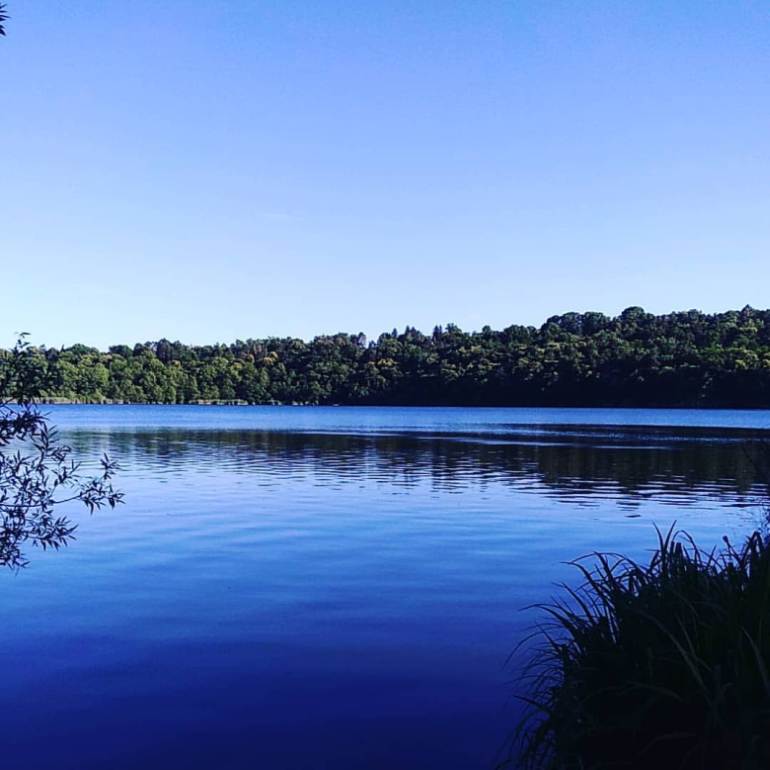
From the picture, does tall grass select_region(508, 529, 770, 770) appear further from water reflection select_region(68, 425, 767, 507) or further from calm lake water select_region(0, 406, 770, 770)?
water reflection select_region(68, 425, 767, 507)

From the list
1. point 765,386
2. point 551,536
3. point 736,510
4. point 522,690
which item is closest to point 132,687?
point 522,690

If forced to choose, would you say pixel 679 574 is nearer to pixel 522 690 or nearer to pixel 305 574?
pixel 522 690

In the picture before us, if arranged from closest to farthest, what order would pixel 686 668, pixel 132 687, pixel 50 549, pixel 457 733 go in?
pixel 686 668
pixel 457 733
pixel 132 687
pixel 50 549

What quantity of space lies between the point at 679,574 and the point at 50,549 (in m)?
14.4

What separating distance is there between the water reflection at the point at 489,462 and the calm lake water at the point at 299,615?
0.67 metres

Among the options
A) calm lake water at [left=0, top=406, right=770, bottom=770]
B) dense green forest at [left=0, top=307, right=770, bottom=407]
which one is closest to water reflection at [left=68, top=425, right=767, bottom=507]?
calm lake water at [left=0, top=406, right=770, bottom=770]

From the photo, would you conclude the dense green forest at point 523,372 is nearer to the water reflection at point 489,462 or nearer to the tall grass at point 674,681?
the water reflection at point 489,462

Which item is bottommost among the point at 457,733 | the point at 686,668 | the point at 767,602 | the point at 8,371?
the point at 457,733

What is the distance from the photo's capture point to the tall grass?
5773mm

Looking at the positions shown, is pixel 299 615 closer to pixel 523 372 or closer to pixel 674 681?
pixel 674 681

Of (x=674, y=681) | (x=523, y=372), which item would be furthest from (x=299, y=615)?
(x=523, y=372)

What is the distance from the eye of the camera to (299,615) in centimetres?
1313

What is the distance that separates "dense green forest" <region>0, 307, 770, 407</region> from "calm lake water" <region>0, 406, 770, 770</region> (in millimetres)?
91039

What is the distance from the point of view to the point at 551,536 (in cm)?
2041
